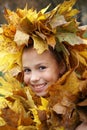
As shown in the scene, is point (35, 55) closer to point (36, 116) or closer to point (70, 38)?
point (70, 38)

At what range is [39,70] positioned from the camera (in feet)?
6.91

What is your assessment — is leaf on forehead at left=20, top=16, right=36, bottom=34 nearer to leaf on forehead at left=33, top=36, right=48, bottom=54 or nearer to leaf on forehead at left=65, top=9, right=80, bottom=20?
leaf on forehead at left=33, top=36, right=48, bottom=54

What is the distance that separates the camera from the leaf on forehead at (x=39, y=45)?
6.75 ft

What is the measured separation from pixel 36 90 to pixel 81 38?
1.07ft

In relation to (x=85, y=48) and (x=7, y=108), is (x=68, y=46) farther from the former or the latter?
(x=7, y=108)

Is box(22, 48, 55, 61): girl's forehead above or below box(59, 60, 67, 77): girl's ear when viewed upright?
above

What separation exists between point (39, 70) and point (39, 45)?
122 mm

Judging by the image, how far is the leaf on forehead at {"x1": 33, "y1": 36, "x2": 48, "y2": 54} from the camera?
2.06 meters

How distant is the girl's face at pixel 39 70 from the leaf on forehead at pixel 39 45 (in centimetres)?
5

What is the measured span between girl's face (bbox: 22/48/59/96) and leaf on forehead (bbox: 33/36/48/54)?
54 millimetres

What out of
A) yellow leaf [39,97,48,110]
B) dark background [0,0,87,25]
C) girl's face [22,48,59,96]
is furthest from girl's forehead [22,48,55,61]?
dark background [0,0,87,25]

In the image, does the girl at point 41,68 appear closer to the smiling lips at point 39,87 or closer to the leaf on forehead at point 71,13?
the smiling lips at point 39,87

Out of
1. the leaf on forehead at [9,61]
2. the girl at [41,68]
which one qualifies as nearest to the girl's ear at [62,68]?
the girl at [41,68]

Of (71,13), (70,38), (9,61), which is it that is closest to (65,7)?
(71,13)
